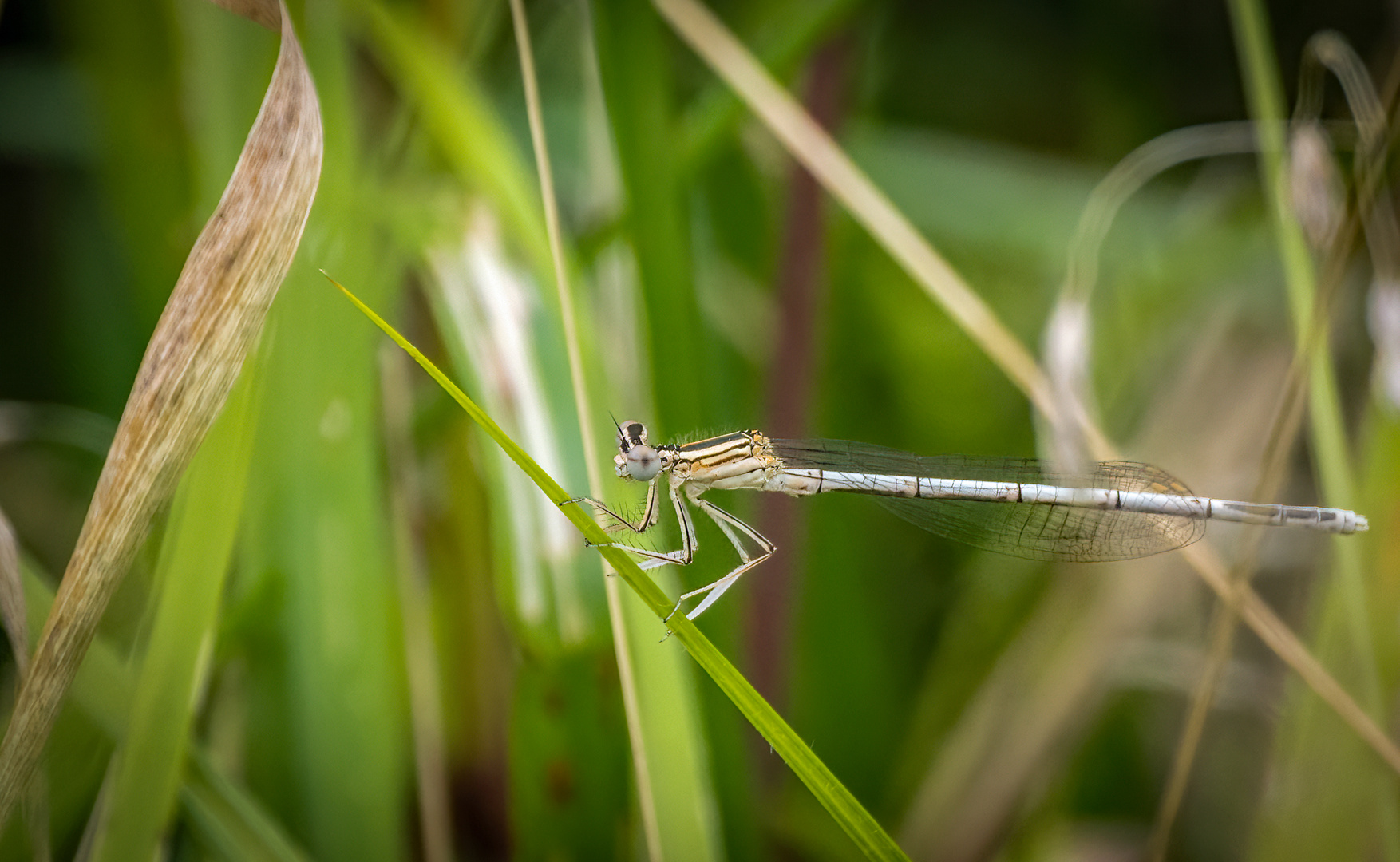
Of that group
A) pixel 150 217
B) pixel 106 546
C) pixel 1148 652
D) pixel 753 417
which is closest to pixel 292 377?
pixel 106 546

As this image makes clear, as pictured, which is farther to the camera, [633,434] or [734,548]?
[734,548]

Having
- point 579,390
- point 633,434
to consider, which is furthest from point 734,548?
point 579,390

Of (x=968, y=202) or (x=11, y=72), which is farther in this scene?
(x=968, y=202)

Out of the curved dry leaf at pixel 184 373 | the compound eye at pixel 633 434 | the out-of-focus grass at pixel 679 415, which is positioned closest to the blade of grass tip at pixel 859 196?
the out-of-focus grass at pixel 679 415

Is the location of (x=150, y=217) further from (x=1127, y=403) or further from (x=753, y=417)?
(x=1127, y=403)

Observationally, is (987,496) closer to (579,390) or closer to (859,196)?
(859,196)
